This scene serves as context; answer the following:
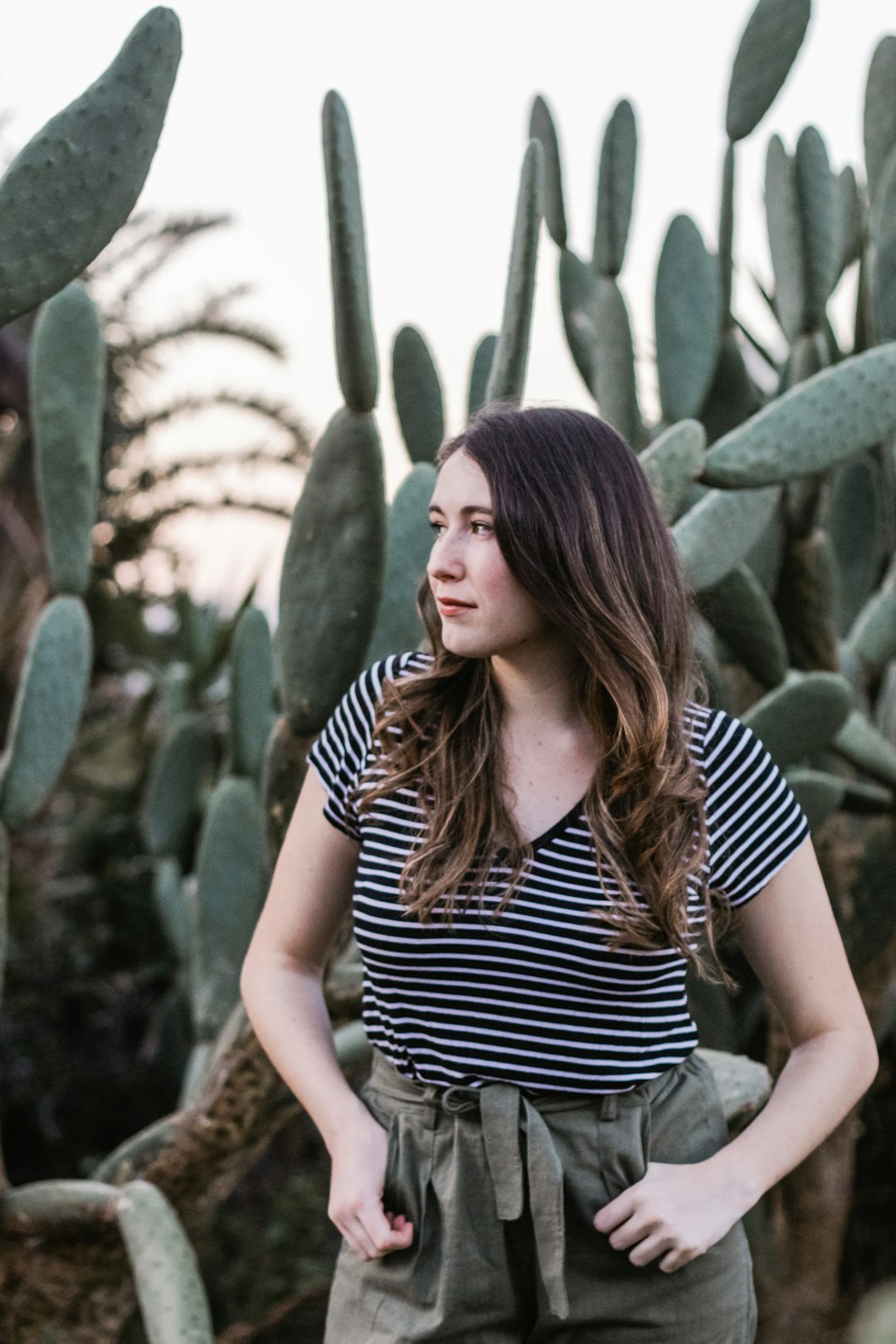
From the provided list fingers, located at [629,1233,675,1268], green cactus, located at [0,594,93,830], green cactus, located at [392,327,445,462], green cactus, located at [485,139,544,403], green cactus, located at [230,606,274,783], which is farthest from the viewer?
green cactus, located at [230,606,274,783]

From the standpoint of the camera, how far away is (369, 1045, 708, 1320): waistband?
1.11 metres

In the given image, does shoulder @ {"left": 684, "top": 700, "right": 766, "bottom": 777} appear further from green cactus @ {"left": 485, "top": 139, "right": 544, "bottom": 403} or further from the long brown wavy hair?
green cactus @ {"left": 485, "top": 139, "right": 544, "bottom": 403}

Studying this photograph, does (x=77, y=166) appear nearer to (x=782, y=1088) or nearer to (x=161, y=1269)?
(x=782, y=1088)

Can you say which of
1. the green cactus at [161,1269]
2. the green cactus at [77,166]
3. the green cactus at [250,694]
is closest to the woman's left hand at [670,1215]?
the green cactus at [161,1269]

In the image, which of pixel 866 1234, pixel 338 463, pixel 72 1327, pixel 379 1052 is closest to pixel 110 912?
pixel 72 1327

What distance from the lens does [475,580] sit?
117 centimetres

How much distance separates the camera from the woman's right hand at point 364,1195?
1.13 metres

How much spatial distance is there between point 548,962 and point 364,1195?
263 millimetres

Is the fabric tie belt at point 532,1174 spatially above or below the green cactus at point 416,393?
below

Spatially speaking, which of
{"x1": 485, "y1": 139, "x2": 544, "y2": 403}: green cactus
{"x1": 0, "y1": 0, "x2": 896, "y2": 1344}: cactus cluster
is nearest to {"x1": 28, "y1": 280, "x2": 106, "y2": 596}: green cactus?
{"x1": 0, "y1": 0, "x2": 896, "y2": 1344}: cactus cluster

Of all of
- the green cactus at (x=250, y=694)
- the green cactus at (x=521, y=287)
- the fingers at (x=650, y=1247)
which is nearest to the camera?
the fingers at (x=650, y=1247)

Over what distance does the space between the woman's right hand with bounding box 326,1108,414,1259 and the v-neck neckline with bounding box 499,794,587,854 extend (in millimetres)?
289

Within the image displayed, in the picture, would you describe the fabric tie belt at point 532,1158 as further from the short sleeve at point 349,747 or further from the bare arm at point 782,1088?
the short sleeve at point 349,747

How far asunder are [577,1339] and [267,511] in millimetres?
5159
